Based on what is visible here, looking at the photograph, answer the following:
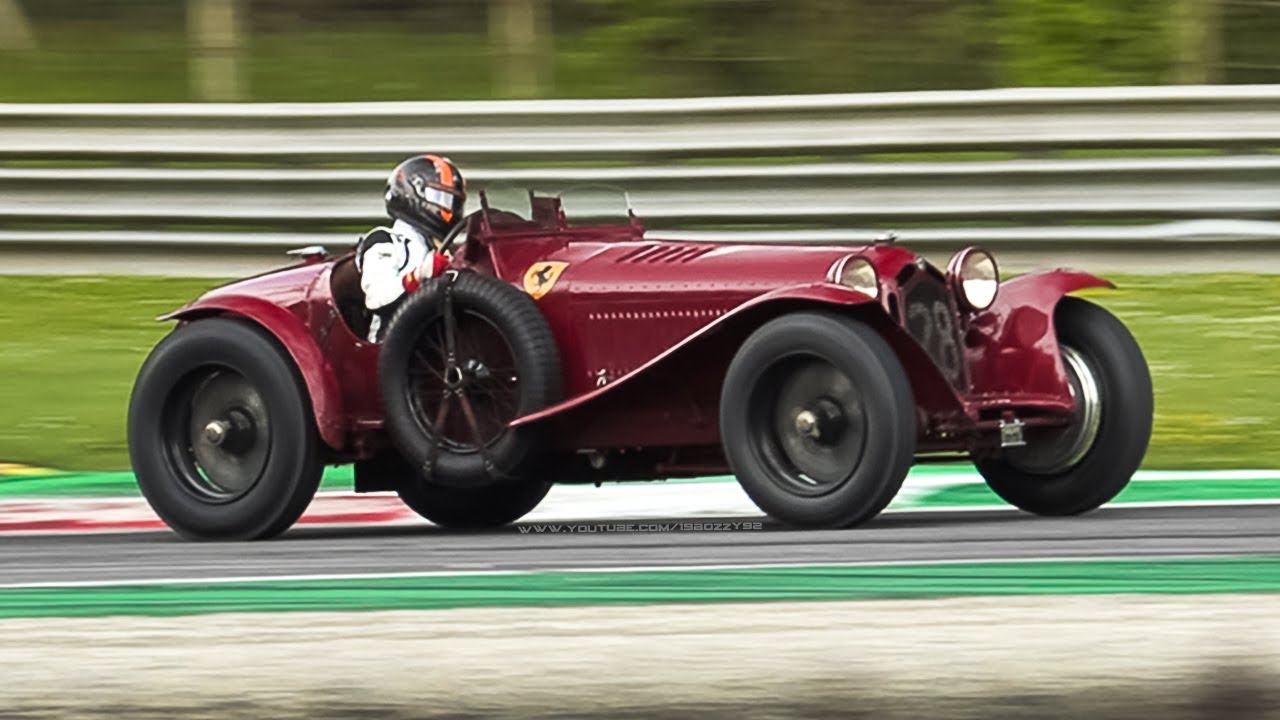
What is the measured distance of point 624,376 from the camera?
7.00m

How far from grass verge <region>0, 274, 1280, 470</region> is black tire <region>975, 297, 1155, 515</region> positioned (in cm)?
136

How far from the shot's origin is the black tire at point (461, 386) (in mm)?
7074

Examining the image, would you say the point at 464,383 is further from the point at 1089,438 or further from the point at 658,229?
the point at 658,229

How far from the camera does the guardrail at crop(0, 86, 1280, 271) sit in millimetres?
11031

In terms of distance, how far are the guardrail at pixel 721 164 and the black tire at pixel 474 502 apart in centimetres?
303

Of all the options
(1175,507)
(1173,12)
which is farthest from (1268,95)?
(1175,507)

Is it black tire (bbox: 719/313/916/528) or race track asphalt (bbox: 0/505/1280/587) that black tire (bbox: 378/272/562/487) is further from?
black tire (bbox: 719/313/916/528)

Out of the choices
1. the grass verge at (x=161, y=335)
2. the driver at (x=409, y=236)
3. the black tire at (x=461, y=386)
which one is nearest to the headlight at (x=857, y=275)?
the black tire at (x=461, y=386)

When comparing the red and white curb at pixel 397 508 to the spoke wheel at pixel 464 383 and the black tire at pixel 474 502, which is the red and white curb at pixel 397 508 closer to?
the black tire at pixel 474 502

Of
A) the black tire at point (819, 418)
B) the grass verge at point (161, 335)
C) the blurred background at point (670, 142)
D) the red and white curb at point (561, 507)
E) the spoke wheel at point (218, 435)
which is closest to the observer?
the black tire at point (819, 418)

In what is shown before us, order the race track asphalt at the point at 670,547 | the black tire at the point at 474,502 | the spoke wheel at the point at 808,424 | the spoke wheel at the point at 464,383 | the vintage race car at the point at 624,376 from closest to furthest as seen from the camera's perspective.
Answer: the race track asphalt at the point at 670,547, the spoke wheel at the point at 808,424, the vintage race car at the point at 624,376, the spoke wheel at the point at 464,383, the black tire at the point at 474,502

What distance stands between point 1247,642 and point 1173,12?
25.7 feet

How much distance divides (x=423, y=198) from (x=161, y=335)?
4131 millimetres

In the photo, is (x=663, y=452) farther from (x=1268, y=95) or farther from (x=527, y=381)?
(x=1268, y=95)
